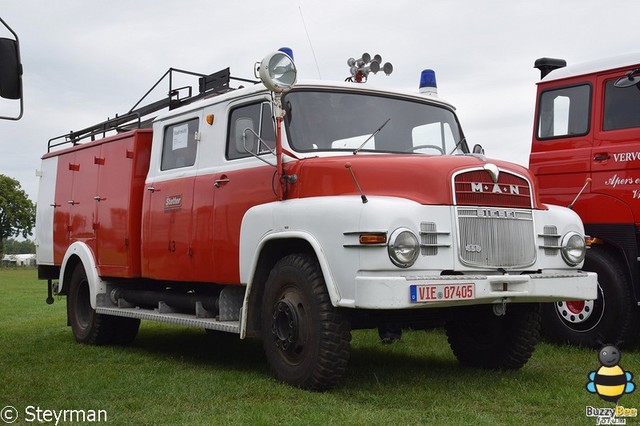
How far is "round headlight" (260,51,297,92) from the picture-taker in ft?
22.0

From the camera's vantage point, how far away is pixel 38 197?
1199 cm

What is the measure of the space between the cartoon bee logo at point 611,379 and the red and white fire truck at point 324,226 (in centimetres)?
78

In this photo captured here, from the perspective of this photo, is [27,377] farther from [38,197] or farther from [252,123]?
[38,197]

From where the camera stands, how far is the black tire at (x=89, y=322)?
1020cm

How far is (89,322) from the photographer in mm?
10359

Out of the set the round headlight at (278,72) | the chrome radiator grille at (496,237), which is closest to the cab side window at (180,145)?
the round headlight at (278,72)

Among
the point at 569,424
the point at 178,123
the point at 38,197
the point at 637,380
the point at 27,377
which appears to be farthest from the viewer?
the point at 38,197

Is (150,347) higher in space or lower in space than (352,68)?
lower

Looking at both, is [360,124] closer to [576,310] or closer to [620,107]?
[620,107]

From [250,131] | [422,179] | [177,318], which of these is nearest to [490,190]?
[422,179]

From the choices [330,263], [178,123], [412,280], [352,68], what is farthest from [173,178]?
[412,280]

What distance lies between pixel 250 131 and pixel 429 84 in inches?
86.9

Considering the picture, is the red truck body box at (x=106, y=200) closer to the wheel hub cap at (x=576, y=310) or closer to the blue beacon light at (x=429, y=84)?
the blue beacon light at (x=429, y=84)

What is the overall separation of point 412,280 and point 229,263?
7.36ft
